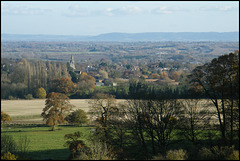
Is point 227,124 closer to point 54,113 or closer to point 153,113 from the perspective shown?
point 153,113

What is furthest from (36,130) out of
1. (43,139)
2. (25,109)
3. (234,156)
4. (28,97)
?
(234,156)

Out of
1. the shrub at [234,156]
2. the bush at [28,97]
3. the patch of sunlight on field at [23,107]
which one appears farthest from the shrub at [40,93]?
the shrub at [234,156]

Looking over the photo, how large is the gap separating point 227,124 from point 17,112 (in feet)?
92.3

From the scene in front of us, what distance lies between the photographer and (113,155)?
52.5 feet

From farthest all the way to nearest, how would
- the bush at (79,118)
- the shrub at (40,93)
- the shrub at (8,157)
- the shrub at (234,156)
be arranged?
the shrub at (40,93), the bush at (79,118), the shrub at (8,157), the shrub at (234,156)

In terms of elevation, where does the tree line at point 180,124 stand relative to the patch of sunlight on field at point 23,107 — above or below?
above

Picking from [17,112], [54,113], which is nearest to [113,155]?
[54,113]

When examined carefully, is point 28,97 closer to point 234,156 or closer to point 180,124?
point 180,124

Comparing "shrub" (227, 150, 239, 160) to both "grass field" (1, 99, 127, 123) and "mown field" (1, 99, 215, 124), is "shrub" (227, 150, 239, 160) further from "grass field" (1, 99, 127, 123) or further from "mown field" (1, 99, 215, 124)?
"grass field" (1, 99, 127, 123)

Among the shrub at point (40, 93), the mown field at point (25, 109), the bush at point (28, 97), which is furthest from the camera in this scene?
the shrub at point (40, 93)

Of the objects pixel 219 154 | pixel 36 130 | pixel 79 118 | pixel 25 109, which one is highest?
pixel 219 154

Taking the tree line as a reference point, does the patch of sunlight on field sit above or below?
below

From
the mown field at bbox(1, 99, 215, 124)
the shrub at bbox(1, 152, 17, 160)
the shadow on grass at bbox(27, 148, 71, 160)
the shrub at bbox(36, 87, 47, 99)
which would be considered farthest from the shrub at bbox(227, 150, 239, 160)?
the shrub at bbox(36, 87, 47, 99)

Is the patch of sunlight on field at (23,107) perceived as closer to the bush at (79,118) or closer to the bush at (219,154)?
the bush at (79,118)
